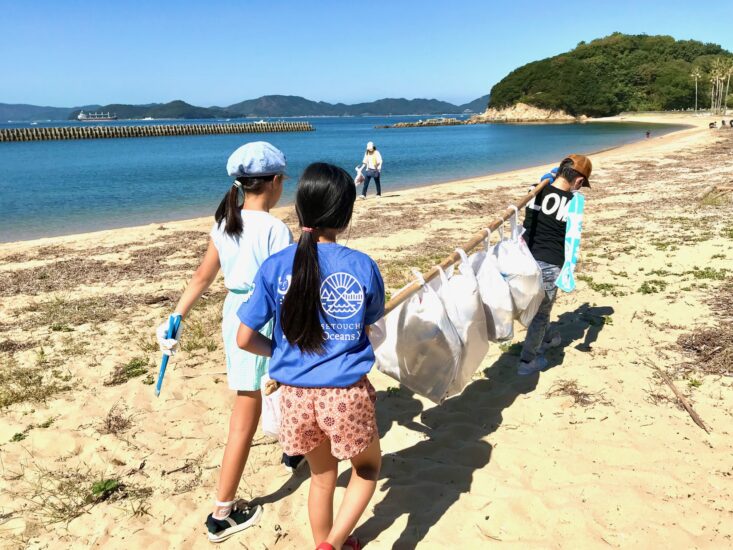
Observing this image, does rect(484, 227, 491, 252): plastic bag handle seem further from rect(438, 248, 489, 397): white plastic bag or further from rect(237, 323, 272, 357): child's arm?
rect(237, 323, 272, 357): child's arm

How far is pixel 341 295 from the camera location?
1972 mm

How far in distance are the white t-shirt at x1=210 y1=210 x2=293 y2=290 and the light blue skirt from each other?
0.08m

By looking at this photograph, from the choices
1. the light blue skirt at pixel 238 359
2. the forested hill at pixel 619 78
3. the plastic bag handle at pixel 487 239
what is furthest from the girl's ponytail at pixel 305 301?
the forested hill at pixel 619 78

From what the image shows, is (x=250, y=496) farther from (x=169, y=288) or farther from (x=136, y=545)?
(x=169, y=288)

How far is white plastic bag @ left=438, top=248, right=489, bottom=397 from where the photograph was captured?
308 cm

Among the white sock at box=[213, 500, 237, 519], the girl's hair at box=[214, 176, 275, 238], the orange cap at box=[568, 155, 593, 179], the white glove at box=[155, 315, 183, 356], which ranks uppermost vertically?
the orange cap at box=[568, 155, 593, 179]

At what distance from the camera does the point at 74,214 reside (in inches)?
703

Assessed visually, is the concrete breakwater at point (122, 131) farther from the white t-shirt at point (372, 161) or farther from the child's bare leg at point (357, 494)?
the child's bare leg at point (357, 494)

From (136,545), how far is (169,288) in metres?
4.82

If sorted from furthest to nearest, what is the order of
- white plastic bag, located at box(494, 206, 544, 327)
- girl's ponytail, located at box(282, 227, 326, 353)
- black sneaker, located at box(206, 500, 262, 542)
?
white plastic bag, located at box(494, 206, 544, 327)
black sneaker, located at box(206, 500, 262, 542)
girl's ponytail, located at box(282, 227, 326, 353)

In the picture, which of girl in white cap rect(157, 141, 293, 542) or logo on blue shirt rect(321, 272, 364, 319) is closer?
logo on blue shirt rect(321, 272, 364, 319)

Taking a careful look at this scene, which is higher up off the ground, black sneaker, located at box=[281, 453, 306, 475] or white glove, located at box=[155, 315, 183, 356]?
white glove, located at box=[155, 315, 183, 356]

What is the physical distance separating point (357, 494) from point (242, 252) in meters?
1.23

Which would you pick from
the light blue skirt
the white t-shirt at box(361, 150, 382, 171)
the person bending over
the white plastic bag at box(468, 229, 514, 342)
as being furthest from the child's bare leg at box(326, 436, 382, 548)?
the white t-shirt at box(361, 150, 382, 171)
